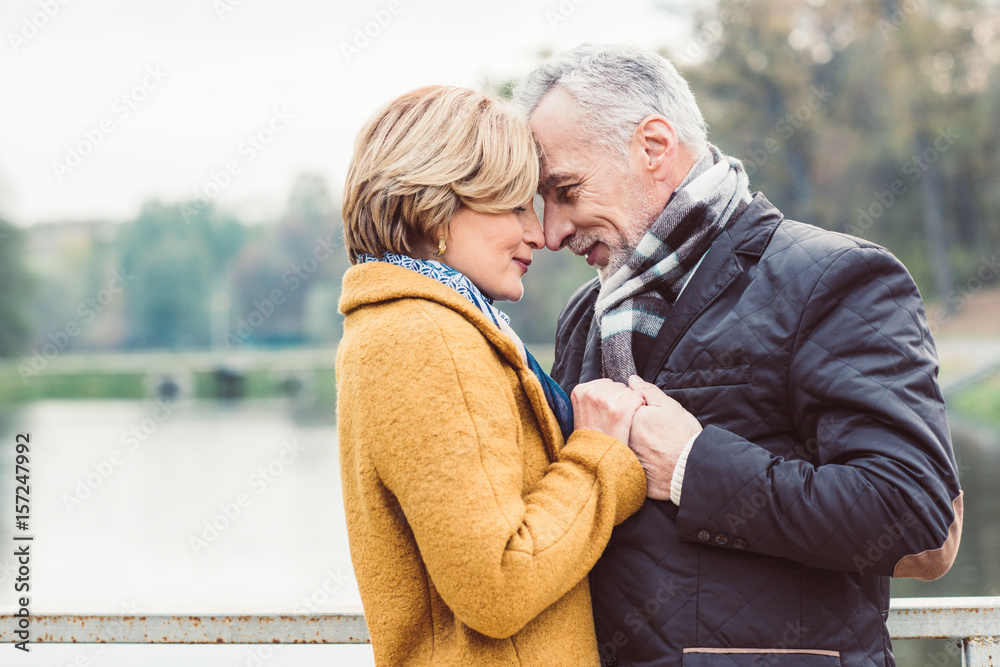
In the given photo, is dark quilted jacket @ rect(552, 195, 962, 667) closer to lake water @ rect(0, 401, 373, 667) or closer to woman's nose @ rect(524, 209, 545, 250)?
woman's nose @ rect(524, 209, 545, 250)

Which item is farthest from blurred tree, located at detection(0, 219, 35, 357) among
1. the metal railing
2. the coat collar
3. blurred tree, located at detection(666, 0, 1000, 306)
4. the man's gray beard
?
the coat collar

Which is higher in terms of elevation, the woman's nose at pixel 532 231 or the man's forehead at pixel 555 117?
the man's forehead at pixel 555 117

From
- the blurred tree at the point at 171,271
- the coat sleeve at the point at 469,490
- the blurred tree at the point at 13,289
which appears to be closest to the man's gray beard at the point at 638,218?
the coat sleeve at the point at 469,490

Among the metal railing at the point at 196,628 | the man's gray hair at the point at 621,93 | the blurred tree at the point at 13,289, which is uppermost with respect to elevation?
the man's gray hair at the point at 621,93

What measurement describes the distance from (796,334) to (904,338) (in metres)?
0.19

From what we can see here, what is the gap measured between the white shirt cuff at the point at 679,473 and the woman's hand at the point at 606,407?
111 millimetres

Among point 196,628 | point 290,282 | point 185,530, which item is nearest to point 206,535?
point 185,530

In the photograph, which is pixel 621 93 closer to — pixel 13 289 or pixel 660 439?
pixel 660 439

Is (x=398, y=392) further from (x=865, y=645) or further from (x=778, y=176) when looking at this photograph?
(x=778, y=176)

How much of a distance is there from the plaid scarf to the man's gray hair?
0.51 ft

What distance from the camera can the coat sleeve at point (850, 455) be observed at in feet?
5.06

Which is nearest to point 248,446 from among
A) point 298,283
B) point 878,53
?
point 878,53

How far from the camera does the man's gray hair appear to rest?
6.61ft

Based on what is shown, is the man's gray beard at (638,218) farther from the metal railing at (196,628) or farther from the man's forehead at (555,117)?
the metal railing at (196,628)
